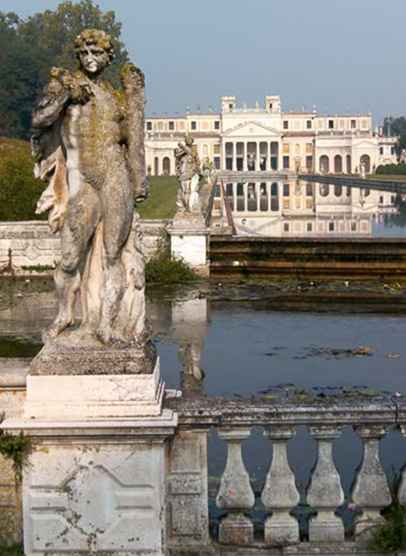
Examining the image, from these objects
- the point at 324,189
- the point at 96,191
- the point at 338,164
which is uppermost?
the point at 338,164

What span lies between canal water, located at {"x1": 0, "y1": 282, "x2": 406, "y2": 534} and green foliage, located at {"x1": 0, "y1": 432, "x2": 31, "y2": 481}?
1.15 meters

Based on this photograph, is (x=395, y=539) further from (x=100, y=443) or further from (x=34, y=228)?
(x=34, y=228)

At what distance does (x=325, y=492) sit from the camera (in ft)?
15.0

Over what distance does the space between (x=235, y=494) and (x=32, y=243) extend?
13.0 m

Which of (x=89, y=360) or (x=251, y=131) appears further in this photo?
(x=251, y=131)

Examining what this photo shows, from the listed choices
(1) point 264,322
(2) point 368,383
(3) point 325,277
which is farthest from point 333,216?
(2) point 368,383

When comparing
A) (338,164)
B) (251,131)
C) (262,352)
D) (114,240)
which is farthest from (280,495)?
(338,164)

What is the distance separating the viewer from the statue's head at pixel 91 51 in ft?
14.8

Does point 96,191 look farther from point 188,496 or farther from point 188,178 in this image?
point 188,178

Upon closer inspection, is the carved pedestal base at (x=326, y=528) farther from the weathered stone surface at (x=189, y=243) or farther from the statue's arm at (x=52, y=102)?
the weathered stone surface at (x=189, y=243)

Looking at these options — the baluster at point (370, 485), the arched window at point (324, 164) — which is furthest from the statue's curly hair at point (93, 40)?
the arched window at point (324, 164)

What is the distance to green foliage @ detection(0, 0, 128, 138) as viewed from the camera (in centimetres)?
7081

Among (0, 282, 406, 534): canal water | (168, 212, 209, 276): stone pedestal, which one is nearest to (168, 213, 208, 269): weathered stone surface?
(168, 212, 209, 276): stone pedestal

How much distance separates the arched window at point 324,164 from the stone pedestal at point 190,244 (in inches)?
4621
